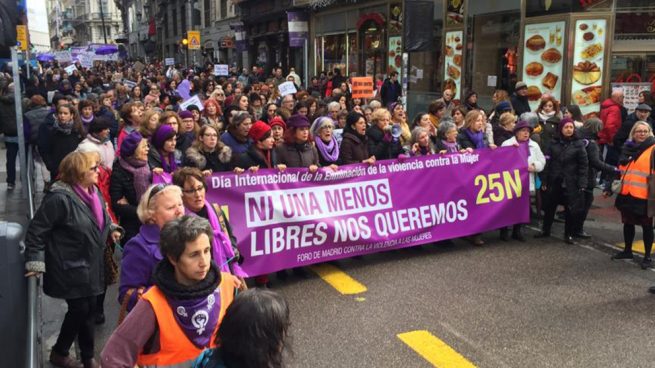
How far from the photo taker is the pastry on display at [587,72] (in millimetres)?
14031

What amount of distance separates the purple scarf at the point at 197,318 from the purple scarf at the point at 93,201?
76.6 inches

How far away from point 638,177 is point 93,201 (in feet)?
18.0

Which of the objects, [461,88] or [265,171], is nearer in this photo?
[265,171]

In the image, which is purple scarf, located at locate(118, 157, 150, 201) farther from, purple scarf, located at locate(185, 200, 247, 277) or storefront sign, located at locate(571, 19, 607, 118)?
storefront sign, located at locate(571, 19, 607, 118)

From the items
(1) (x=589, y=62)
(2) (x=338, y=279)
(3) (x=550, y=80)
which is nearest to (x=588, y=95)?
(1) (x=589, y=62)

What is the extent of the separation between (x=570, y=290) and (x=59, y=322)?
4836 millimetres

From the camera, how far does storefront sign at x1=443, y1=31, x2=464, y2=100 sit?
17.8 m

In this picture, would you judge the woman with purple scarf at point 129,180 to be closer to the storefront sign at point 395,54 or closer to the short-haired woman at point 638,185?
the short-haired woman at point 638,185

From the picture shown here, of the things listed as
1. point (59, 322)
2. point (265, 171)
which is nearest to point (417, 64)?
point (265, 171)

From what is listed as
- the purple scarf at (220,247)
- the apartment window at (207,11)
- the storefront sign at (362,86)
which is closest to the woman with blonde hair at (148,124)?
the purple scarf at (220,247)

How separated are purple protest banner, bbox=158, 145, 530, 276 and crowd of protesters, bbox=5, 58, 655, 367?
8.2 inches

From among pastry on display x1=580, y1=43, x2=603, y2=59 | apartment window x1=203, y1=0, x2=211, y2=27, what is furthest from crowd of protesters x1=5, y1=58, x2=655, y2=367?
apartment window x1=203, y1=0, x2=211, y2=27

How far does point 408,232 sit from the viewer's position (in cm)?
703

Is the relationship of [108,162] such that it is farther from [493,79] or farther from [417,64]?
[417,64]
